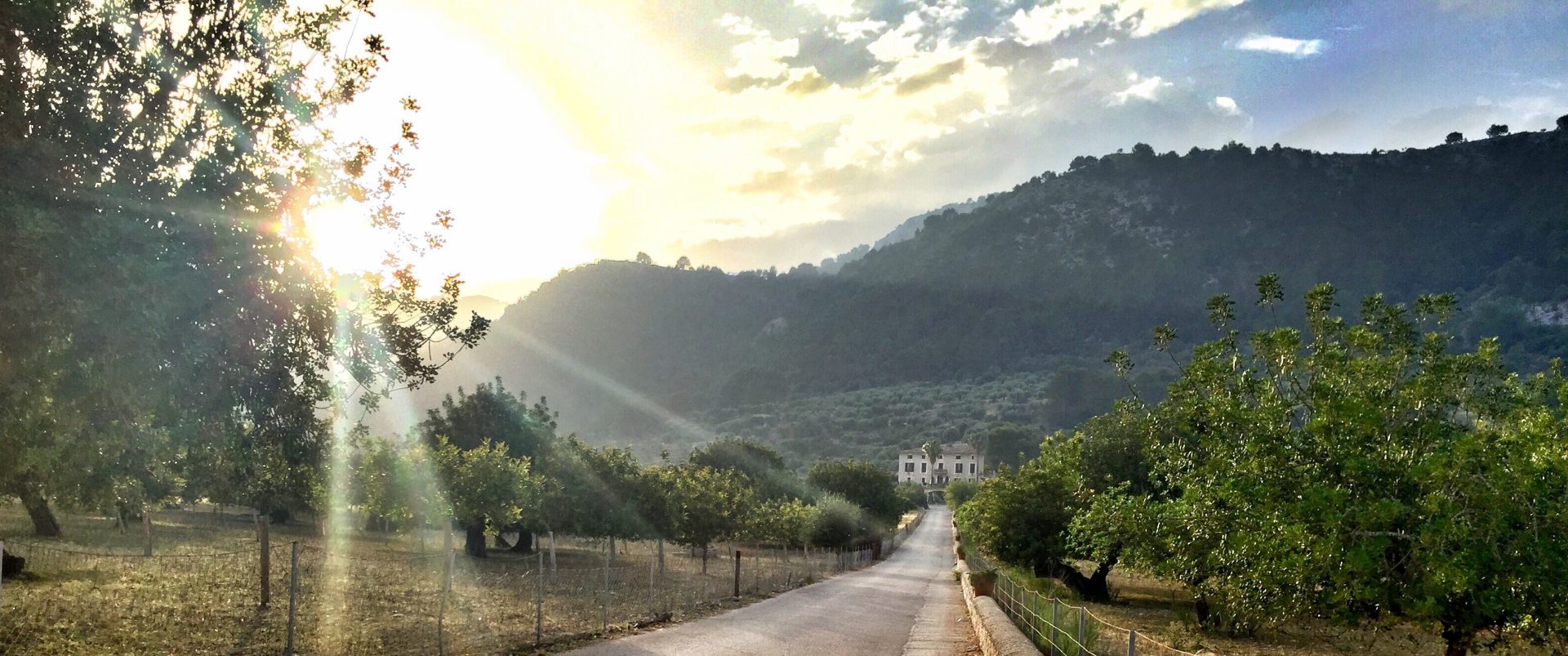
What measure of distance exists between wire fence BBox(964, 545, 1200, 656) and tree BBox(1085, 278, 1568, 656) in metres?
2.49

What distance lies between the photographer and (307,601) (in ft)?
71.2

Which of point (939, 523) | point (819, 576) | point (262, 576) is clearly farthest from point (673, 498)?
point (939, 523)

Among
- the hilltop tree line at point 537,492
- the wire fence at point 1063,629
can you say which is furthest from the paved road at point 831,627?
the hilltop tree line at point 537,492

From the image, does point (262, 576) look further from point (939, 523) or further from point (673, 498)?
point (939, 523)

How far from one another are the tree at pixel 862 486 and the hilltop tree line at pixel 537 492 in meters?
14.6

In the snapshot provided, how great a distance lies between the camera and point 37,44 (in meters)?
12.0

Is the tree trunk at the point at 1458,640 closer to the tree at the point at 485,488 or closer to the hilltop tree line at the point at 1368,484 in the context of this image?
the hilltop tree line at the point at 1368,484

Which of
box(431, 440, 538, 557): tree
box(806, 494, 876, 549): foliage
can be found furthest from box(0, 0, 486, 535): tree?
box(806, 494, 876, 549): foliage

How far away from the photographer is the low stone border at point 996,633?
48.5 ft

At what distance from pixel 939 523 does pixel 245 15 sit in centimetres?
13410

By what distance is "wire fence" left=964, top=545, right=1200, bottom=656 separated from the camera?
13.0 metres

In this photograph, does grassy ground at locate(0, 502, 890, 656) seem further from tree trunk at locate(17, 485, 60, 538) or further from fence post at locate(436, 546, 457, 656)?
tree trunk at locate(17, 485, 60, 538)

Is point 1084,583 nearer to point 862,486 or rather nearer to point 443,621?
point 443,621

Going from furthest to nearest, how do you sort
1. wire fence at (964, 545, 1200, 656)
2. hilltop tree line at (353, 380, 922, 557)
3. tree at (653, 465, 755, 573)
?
1. tree at (653, 465, 755, 573)
2. hilltop tree line at (353, 380, 922, 557)
3. wire fence at (964, 545, 1200, 656)
